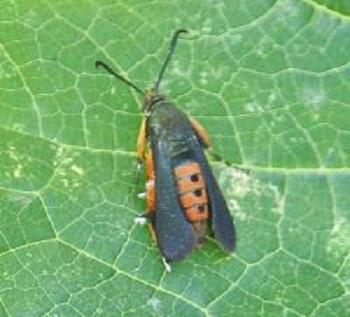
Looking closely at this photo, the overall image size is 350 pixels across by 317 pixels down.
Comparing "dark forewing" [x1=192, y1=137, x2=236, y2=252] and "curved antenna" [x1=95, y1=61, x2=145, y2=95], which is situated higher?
"curved antenna" [x1=95, y1=61, x2=145, y2=95]

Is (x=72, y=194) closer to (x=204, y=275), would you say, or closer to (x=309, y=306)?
(x=204, y=275)

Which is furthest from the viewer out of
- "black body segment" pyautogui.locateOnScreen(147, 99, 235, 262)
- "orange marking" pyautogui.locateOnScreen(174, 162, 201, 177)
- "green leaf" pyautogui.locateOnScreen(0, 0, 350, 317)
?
"orange marking" pyautogui.locateOnScreen(174, 162, 201, 177)

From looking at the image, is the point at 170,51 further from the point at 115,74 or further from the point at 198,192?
the point at 198,192

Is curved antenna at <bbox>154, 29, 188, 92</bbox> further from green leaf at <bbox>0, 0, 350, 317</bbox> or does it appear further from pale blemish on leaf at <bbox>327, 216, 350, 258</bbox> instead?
pale blemish on leaf at <bbox>327, 216, 350, 258</bbox>

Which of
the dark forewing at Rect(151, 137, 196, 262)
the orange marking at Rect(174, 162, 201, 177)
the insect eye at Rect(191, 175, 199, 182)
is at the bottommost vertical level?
the dark forewing at Rect(151, 137, 196, 262)

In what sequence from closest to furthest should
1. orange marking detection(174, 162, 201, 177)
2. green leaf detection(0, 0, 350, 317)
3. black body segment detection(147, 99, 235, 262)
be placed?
green leaf detection(0, 0, 350, 317)
black body segment detection(147, 99, 235, 262)
orange marking detection(174, 162, 201, 177)

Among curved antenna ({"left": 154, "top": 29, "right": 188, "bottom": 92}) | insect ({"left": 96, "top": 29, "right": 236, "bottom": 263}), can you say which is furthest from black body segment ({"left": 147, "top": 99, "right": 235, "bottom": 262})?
curved antenna ({"left": 154, "top": 29, "right": 188, "bottom": 92})

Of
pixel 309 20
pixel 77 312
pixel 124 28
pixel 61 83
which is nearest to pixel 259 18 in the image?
pixel 309 20
